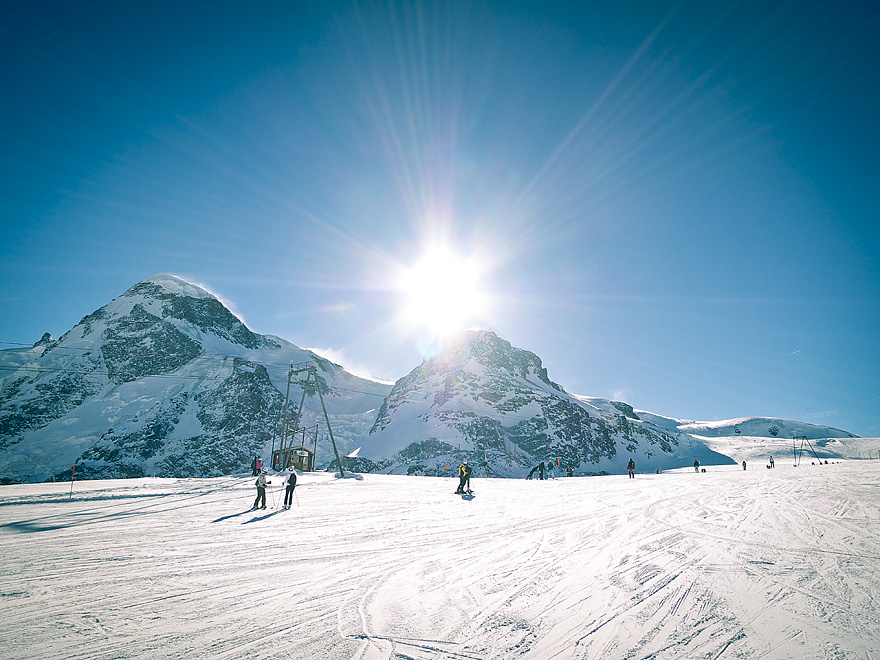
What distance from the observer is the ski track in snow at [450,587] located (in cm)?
440

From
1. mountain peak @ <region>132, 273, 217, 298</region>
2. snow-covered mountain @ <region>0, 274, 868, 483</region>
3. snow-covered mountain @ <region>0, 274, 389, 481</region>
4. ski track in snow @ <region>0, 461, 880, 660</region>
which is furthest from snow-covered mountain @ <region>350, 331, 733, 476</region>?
mountain peak @ <region>132, 273, 217, 298</region>

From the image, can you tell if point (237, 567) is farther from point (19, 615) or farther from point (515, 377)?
point (515, 377)

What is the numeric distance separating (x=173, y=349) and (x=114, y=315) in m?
28.0

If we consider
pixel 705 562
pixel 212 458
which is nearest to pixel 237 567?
pixel 705 562

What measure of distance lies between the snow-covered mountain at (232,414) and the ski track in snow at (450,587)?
63.4m

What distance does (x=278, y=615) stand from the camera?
5.18 meters

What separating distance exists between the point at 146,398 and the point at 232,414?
25.6 m

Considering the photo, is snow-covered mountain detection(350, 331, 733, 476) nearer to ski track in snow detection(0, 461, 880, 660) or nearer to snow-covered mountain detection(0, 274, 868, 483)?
snow-covered mountain detection(0, 274, 868, 483)

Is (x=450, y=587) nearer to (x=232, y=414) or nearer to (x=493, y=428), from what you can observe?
(x=493, y=428)

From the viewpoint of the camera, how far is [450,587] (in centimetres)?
637

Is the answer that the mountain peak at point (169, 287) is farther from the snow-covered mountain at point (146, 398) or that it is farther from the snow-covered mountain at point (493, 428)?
the snow-covered mountain at point (493, 428)

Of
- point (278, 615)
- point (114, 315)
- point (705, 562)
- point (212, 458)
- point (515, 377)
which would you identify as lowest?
point (212, 458)

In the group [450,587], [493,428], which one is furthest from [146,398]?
[450,587]

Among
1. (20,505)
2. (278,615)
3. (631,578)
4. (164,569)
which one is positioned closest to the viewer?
(278,615)
